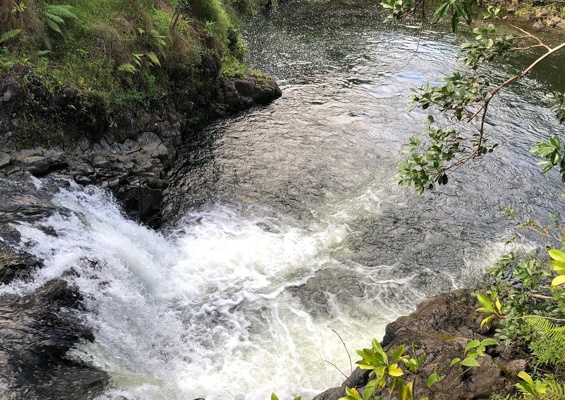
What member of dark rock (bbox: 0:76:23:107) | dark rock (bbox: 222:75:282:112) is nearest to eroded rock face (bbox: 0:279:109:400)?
dark rock (bbox: 0:76:23:107)

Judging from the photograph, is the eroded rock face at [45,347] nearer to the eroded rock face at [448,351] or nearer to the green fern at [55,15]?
the eroded rock face at [448,351]

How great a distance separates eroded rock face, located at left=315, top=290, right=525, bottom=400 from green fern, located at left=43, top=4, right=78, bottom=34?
965 centimetres

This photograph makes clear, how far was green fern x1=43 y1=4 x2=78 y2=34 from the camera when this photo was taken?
32.3ft

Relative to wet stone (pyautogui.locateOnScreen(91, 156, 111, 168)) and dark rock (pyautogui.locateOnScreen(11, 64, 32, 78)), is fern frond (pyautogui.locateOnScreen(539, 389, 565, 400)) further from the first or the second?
dark rock (pyautogui.locateOnScreen(11, 64, 32, 78))

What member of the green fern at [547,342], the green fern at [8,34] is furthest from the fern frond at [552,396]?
the green fern at [8,34]

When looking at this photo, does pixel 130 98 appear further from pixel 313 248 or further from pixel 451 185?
pixel 451 185

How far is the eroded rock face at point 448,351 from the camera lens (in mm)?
4844

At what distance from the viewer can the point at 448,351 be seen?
17.8 feet

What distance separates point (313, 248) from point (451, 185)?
15.3 ft

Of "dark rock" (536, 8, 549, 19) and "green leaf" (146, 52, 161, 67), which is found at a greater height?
"green leaf" (146, 52, 161, 67)

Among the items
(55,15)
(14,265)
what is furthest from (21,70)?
(14,265)

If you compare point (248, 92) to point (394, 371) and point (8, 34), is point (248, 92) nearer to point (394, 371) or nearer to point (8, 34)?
point (8, 34)

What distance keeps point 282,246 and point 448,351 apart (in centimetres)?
455

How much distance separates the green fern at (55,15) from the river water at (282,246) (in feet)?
13.4
